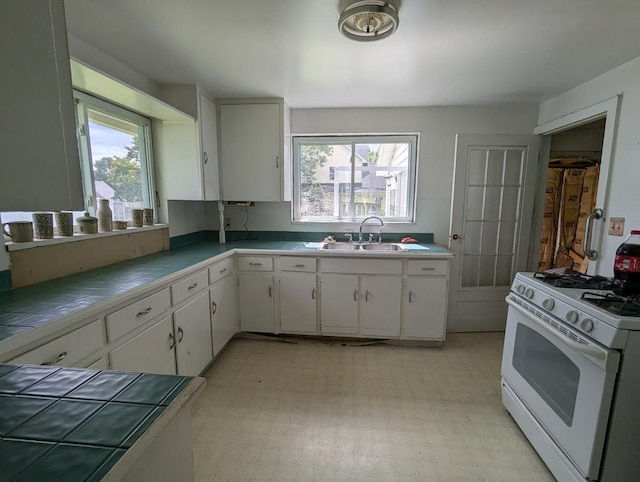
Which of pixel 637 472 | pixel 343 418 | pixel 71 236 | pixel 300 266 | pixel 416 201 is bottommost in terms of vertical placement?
pixel 343 418

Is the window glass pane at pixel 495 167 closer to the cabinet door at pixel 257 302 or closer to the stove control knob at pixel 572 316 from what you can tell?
the stove control knob at pixel 572 316

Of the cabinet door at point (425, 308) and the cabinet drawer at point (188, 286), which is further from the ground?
the cabinet drawer at point (188, 286)

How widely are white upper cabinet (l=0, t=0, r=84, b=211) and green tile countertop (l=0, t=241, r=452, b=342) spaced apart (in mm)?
643

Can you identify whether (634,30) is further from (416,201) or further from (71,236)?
(71,236)

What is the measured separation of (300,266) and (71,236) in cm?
161

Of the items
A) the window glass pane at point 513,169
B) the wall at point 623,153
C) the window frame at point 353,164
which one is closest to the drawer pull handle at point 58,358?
the window frame at point 353,164

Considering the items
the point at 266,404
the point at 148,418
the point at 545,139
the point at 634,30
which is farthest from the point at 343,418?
the point at 545,139

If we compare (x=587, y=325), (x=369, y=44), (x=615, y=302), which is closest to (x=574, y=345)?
(x=587, y=325)

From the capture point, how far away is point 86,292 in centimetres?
137

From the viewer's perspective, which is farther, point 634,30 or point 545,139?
point 545,139

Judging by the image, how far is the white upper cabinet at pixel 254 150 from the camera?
8.84 ft

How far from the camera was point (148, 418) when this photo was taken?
0.52m

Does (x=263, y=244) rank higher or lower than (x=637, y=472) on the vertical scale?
higher

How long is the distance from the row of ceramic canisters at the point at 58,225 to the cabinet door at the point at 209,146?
0.66 metres
